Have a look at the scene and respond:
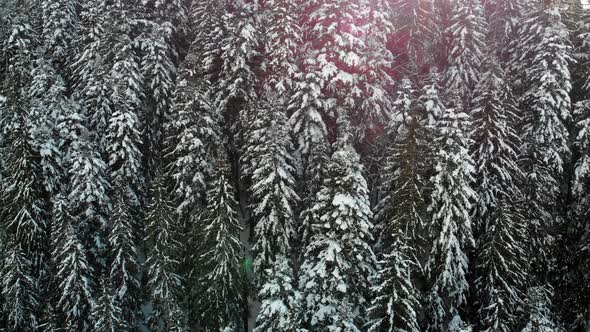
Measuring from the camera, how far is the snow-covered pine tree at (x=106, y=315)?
28.2 meters

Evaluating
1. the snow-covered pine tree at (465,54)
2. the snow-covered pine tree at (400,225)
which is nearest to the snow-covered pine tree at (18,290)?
the snow-covered pine tree at (400,225)

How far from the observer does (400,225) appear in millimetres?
25234

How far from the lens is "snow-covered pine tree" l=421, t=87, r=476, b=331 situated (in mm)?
26141

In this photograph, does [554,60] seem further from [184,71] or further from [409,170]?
[184,71]

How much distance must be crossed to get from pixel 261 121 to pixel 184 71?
853cm

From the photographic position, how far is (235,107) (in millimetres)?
35969

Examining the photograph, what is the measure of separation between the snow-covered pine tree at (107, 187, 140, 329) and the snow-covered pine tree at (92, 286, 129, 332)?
0.57 ft

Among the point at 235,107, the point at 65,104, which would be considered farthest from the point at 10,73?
the point at 235,107

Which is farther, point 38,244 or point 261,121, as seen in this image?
point 38,244

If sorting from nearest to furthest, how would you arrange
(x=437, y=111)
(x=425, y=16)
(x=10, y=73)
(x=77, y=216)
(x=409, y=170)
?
(x=409, y=170) < (x=437, y=111) < (x=77, y=216) < (x=425, y=16) < (x=10, y=73)

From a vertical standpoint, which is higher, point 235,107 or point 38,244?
point 235,107

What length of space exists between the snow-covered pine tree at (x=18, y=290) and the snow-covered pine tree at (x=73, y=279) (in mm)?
3967

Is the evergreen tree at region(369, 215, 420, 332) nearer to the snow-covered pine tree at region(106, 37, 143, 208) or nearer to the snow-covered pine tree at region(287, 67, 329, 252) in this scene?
the snow-covered pine tree at region(287, 67, 329, 252)

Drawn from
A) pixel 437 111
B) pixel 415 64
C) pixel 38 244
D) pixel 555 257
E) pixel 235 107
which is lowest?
pixel 555 257
